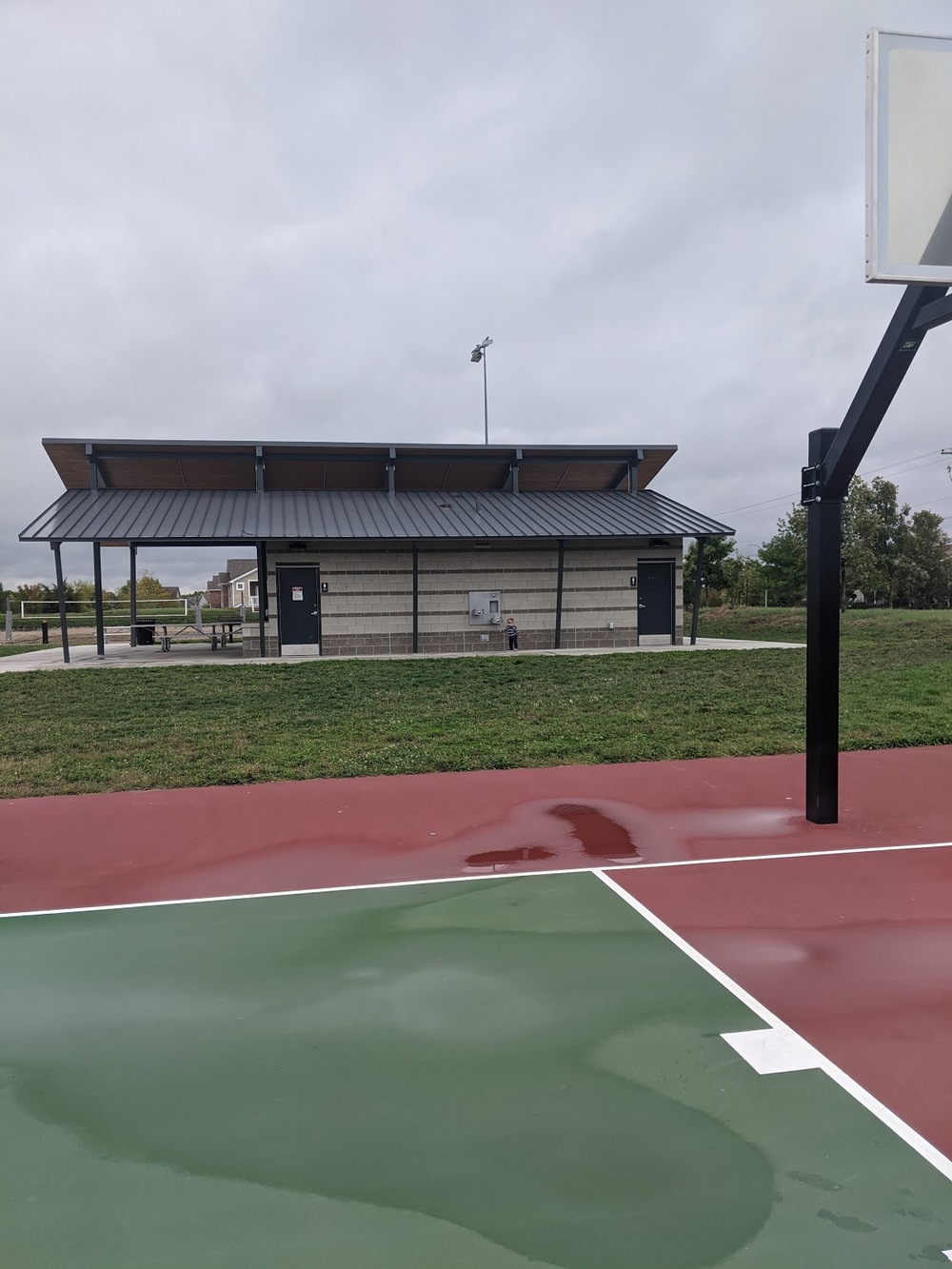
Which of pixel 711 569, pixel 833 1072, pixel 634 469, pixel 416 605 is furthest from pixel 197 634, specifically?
pixel 711 569

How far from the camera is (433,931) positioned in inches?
213

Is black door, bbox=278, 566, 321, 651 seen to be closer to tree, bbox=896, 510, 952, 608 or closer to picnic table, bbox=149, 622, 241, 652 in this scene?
picnic table, bbox=149, 622, 241, 652

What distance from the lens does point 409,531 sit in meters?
23.9

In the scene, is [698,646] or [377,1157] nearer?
[377,1157]

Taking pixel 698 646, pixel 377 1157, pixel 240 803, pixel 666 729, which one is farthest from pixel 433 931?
pixel 698 646

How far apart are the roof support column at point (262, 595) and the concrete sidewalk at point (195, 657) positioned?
407 millimetres

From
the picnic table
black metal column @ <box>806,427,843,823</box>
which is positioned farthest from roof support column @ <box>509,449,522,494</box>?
black metal column @ <box>806,427,843,823</box>

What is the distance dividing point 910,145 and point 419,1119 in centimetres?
701

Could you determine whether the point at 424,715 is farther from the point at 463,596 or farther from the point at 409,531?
the point at 463,596

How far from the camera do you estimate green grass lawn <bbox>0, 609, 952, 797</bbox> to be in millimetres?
10414

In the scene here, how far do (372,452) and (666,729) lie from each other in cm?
1577

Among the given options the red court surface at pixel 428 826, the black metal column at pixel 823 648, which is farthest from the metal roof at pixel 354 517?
the black metal column at pixel 823 648

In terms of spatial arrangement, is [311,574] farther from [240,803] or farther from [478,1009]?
[478,1009]

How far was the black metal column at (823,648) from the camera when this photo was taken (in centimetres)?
731
